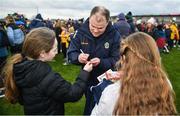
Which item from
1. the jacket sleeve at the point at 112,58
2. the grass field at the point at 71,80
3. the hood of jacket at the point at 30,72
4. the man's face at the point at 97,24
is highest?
the man's face at the point at 97,24

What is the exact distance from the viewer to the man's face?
503cm

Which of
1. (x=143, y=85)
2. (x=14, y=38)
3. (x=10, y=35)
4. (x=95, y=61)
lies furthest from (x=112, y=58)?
(x=14, y=38)

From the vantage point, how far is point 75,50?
5422mm

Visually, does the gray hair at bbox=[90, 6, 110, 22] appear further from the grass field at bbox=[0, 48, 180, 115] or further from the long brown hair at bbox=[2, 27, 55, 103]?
the grass field at bbox=[0, 48, 180, 115]

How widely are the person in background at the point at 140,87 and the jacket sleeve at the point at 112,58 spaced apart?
2.07m

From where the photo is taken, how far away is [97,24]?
16.6 ft

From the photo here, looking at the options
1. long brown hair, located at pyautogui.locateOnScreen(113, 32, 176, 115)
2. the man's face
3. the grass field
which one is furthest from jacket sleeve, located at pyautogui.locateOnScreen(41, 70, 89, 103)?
the grass field

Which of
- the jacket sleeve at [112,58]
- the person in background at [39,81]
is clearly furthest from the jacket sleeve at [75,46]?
the person in background at [39,81]

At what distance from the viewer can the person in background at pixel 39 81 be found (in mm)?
3600

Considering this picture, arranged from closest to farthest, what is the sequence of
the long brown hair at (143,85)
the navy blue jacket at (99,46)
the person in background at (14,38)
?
the long brown hair at (143,85) → the navy blue jacket at (99,46) → the person in background at (14,38)

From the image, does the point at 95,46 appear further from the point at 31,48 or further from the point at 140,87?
the point at 140,87

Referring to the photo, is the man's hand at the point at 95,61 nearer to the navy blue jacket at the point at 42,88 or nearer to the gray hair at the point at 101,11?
the gray hair at the point at 101,11

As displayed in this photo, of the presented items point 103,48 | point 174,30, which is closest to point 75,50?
point 103,48

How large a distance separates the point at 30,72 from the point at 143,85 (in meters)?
1.17
